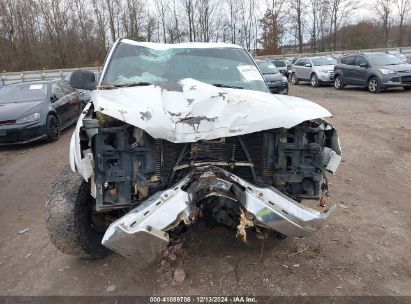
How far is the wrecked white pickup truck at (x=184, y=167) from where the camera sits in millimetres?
2740

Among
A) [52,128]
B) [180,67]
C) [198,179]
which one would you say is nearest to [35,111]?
[52,128]

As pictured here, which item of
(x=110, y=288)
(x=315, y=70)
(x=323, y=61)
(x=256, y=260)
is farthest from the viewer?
(x=323, y=61)

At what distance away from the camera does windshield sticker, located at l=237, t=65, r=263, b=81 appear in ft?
14.3

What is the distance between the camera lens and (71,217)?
11.0ft

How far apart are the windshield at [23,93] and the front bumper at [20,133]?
1125 mm

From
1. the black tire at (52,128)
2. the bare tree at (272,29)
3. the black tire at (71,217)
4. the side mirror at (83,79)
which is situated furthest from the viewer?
the bare tree at (272,29)

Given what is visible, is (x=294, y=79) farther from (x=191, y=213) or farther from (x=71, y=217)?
(x=191, y=213)

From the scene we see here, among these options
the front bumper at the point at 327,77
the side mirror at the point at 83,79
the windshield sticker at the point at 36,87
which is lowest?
the front bumper at the point at 327,77

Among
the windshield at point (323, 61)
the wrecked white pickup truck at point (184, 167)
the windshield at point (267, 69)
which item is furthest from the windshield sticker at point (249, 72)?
the windshield at point (323, 61)

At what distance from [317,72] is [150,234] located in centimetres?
1872

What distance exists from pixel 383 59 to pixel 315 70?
4.59 metres

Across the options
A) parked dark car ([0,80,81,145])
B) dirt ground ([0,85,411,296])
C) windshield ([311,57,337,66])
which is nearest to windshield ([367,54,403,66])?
windshield ([311,57,337,66])

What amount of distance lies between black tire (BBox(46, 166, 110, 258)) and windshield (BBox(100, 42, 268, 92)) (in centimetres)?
114

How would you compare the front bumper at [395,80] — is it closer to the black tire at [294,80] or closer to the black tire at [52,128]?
the black tire at [294,80]
